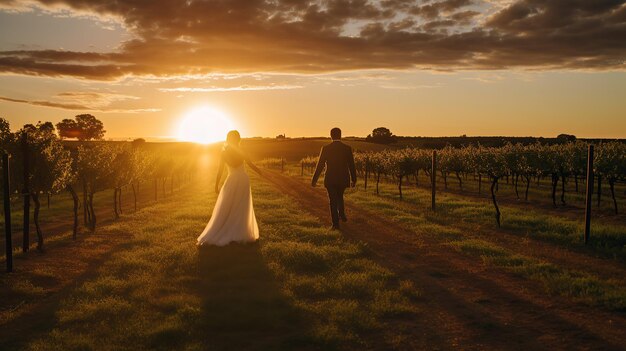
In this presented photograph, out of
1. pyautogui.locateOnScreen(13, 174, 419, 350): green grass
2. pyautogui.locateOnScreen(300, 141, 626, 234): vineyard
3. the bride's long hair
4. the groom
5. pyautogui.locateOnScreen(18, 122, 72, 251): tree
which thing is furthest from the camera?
pyautogui.locateOnScreen(300, 141, 626, 234): vineyard

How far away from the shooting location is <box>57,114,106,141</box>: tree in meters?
178

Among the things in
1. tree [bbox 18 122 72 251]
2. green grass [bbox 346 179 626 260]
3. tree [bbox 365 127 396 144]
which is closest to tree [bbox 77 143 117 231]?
tree [bbox 18 122 72 251]

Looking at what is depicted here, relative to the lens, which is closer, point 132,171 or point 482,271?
point 482,271

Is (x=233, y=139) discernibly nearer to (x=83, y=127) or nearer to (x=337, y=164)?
(x=337, y=164)

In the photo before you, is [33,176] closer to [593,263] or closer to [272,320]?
[272,320]

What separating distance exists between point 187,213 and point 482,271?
1407 centimetres

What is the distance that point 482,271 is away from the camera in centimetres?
1069

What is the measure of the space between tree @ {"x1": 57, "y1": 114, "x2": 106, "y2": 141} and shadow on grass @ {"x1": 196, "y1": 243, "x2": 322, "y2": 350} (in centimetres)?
18490

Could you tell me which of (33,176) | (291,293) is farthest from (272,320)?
(33,176)

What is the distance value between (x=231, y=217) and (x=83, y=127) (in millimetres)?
187669

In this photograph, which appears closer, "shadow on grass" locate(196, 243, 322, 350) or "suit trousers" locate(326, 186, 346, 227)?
"shadow on grass" locate(196, 243, 322, 350)

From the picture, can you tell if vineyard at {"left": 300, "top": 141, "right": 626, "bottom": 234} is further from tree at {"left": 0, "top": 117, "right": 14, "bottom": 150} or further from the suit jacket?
tree at {"left": 0, "top": 117, "right": 14, "bottom": 150}

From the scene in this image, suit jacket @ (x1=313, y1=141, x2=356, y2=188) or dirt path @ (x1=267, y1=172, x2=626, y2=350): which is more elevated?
suit jacket @ (x1=313, y1=141, x2=356, y2=188)

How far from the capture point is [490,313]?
25.3 ft
